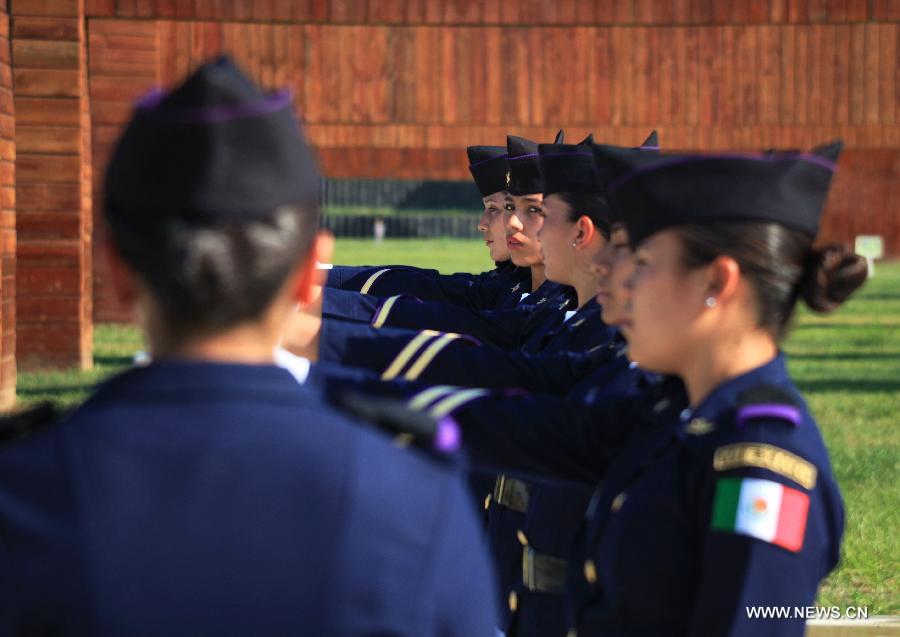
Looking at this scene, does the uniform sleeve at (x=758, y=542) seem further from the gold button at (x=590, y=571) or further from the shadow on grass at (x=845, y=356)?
the shadow on grass at (x=845, y=356)

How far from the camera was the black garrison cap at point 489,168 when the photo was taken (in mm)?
6230

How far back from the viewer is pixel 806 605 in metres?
2.13

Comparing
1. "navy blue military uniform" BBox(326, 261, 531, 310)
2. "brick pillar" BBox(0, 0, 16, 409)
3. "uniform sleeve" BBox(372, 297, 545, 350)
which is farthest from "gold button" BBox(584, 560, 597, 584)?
"brick pillar" BBox(0, 0, 16, 409)

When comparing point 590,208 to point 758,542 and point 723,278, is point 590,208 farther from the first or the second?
point 758,542

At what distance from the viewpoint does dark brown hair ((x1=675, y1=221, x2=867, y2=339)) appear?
7.35 feet

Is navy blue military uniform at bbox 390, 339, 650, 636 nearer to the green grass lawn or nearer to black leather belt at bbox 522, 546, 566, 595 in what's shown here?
black leather belt at bbox 522, 546, 566, 595

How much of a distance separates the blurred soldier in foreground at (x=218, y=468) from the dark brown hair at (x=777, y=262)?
90cm

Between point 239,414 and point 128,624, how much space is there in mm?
226

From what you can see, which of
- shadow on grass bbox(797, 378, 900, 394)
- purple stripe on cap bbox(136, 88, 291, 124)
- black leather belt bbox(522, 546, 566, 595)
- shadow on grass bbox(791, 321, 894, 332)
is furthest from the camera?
shadow on grass bbox(791, 321, 894, 332)

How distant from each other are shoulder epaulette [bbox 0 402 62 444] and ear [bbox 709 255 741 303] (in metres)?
1.11

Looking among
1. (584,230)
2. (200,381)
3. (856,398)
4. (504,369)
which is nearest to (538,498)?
(504,369)

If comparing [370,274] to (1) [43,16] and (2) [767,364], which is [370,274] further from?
(1) [43,16]

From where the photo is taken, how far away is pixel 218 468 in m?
1.36

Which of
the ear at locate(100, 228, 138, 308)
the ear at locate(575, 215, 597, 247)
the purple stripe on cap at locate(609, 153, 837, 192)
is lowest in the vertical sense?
the ear at locate(575, 215, 597, 247)
